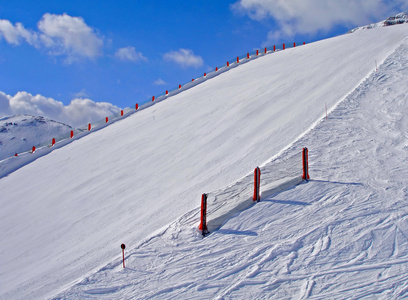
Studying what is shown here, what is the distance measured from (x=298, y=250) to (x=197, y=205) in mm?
3441

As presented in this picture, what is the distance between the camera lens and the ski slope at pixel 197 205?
7414 millimetres

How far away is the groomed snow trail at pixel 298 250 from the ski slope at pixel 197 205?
0.03m

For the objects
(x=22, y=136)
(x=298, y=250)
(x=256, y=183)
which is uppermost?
(x=22, y=136)

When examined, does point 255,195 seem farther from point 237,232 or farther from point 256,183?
point 237,232

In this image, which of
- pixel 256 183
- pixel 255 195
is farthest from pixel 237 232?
pixel 256 183

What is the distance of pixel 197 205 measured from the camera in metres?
10.5

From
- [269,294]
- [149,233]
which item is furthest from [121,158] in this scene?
[269,294]

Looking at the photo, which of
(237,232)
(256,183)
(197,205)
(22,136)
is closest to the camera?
(237,232)

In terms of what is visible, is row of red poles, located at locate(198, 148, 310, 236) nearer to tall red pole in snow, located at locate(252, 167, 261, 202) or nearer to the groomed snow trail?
tall red pole in snow, located at locate(252, 167, 261, 202)

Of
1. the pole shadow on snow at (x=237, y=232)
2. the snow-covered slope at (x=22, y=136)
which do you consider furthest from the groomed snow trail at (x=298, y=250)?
the snow-covered slope at (x=22, y=136)

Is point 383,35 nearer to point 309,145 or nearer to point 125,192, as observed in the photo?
point 309,145

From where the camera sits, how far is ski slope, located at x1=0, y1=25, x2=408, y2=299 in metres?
7.41

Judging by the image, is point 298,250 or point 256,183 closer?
point 298,250

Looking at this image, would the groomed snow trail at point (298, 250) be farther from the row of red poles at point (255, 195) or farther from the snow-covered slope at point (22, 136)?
the snow-covered slope at point (22, 136)
